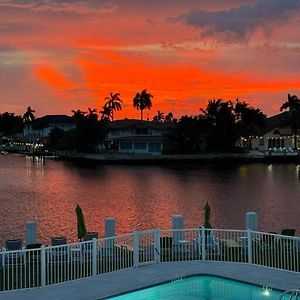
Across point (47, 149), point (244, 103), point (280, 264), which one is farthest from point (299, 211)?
point (47, 149)

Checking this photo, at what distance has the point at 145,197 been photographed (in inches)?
2506

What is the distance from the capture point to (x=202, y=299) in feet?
54.5

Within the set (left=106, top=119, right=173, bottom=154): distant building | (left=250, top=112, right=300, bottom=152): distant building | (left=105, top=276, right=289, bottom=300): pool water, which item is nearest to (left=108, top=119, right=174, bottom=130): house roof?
(left=106, top=119, right=173, bottom=154): distant building

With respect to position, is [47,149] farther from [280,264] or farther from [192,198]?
[280,264]

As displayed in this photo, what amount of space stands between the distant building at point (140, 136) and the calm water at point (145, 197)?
913 inches

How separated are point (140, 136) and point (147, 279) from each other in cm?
11271

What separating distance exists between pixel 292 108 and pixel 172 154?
1497 inches

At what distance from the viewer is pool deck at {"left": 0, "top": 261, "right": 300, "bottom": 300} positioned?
15757 mm

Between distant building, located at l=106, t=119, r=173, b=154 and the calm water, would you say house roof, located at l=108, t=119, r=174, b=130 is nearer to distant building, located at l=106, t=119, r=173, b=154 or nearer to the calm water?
distant building, located at l=106, t=119, r=173, b=154

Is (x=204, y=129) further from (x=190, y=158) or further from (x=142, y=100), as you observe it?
(x=142, y=100)

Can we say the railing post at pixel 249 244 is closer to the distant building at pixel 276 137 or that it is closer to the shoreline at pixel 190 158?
the shoreline at pixel 190 158

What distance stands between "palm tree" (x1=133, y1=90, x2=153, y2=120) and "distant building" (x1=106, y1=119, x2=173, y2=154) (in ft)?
116

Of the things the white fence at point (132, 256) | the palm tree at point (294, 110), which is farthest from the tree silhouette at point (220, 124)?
the white fence at point (132, 256)

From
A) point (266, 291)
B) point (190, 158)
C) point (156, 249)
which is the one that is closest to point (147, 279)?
point (156, 249)
